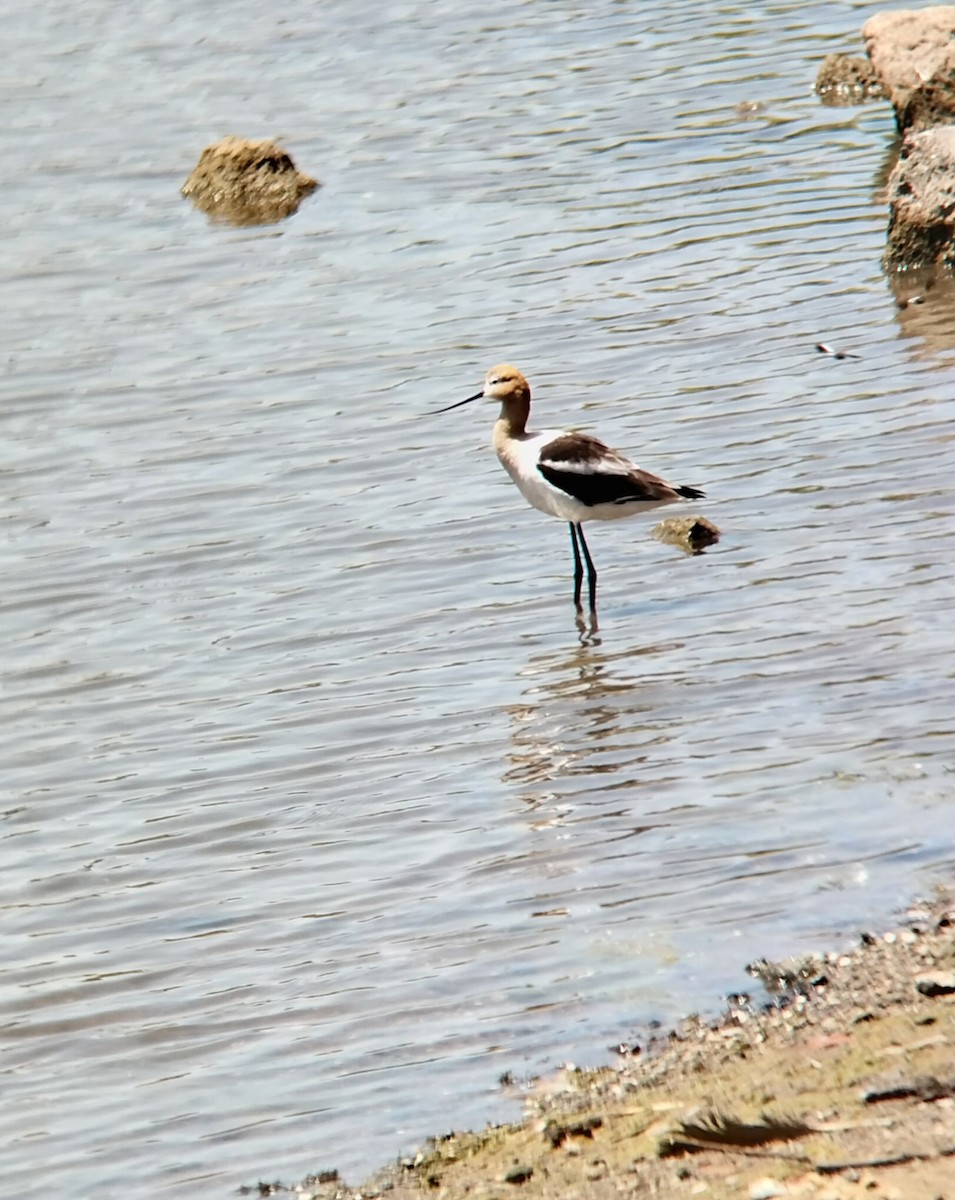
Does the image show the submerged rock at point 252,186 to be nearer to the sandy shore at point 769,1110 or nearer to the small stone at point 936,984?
the sandy shore at point 769,1110

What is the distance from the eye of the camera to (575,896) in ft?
21.9

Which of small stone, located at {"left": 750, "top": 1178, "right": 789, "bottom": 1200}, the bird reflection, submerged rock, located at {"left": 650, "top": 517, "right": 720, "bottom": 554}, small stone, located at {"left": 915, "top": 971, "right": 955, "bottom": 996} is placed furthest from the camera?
submerged rock, located at {"left": 650, "top": 517, "right": 720, "bottom": 554}

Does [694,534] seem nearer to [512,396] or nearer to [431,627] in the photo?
[512,396]

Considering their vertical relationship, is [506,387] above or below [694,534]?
above

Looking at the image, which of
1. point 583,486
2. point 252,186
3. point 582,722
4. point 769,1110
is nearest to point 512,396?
point 583,486

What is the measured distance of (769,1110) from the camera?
479 cm

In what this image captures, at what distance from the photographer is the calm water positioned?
6094 mm

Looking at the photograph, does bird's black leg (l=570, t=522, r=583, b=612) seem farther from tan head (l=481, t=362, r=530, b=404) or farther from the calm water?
tan head (l=481, t=362, r=530, b=404)

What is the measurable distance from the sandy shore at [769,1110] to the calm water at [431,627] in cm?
25

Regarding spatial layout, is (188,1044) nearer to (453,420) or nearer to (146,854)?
(146,854)

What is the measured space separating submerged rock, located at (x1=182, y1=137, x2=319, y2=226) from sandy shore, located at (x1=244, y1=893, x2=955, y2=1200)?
12.5 m

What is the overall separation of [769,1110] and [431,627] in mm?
4711

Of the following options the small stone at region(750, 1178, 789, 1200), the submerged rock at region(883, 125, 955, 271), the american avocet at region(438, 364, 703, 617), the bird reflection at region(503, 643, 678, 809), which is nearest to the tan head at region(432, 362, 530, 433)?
the american avocet at region(438, 364, 703, 617)

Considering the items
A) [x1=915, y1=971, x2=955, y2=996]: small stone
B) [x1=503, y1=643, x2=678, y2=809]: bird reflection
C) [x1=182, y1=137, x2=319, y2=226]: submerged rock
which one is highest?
[x1=182, y1=137, x2=319, y2=226]: submerged rock
